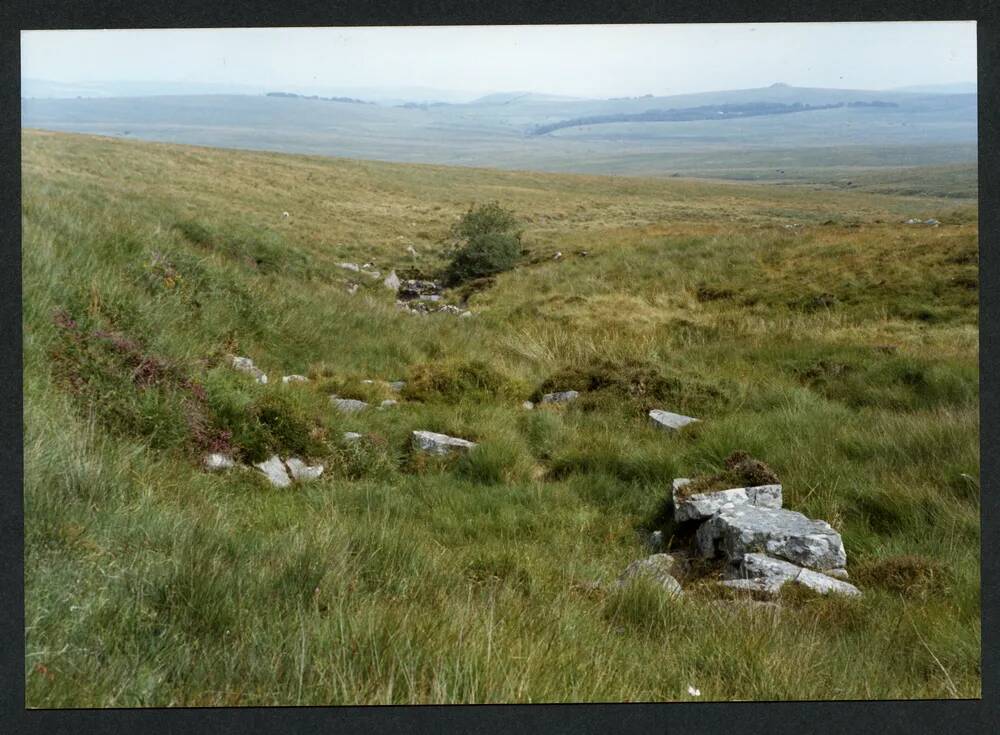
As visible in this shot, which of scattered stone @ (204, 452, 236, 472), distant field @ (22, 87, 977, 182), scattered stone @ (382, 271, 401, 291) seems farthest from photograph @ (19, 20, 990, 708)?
distant field @ (22, 87, 977, 182)

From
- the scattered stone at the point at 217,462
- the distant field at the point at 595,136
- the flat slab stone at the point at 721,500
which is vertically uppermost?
the distant field at the point at 595,136

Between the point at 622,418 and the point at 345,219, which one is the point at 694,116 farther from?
the point at 622,418

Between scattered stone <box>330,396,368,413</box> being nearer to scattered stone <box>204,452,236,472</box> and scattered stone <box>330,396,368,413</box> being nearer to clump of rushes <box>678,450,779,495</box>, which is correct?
scattered stone <box>204,452,236,472</box>

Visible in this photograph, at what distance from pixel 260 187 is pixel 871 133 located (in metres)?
131

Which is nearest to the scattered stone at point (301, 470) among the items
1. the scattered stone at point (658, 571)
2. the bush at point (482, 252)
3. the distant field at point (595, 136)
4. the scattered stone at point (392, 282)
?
the scattered stone at point (658, 571)

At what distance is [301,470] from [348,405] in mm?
1861

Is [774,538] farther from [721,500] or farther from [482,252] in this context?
[482,252]

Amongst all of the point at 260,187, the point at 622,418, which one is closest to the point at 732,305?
the point at 622,418

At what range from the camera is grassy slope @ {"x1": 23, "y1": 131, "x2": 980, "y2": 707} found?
333 cm

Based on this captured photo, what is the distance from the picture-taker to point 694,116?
584ft

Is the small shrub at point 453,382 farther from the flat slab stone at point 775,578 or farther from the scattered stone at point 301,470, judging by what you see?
the flat slab stone at point 775,578

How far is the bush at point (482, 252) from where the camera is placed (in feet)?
85.7

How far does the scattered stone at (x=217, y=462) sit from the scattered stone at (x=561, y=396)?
15.0 ft

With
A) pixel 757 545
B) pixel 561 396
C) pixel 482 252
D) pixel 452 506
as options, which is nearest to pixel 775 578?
pixel 757 545
